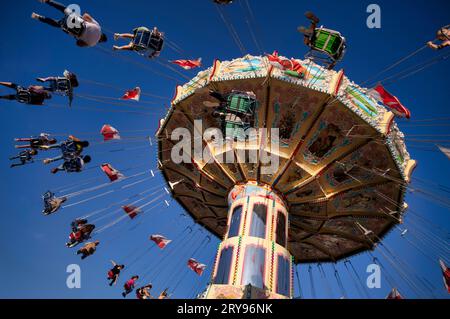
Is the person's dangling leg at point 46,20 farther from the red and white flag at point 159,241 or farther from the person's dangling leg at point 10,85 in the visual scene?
the red and white flag at point 159,241

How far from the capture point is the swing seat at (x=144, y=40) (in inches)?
456

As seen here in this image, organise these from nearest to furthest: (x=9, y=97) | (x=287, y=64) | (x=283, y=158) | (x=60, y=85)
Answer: (x=9, y=97) → (x=60, y=85) → (x=287, y=64) → (x=283, y=158)

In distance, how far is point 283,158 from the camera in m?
13.0

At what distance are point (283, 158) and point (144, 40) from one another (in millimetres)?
5925

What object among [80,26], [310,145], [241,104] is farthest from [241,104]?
[80,26]

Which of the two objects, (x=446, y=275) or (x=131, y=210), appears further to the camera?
(x=131, y=210)

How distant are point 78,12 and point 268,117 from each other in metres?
6.65

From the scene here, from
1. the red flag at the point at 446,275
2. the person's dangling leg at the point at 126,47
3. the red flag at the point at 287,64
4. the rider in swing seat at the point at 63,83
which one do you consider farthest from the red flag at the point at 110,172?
the red flag at the point at 446,275

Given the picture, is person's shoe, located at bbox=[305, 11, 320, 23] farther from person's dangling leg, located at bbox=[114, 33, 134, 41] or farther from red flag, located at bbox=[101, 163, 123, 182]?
red flag, located at bbox=[101, 163, 123, 182]

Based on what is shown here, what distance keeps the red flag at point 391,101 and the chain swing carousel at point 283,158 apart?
376 mm

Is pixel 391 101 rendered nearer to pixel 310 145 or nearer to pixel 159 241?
pixel 310 145

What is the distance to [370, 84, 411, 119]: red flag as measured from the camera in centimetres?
1206

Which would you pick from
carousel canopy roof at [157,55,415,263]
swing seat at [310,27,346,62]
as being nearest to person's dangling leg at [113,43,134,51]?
carousel canopy roof at [157,55,415,263]

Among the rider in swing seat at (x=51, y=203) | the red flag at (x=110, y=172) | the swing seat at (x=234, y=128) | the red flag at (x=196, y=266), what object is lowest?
the red flag at (x=196, y=266)
